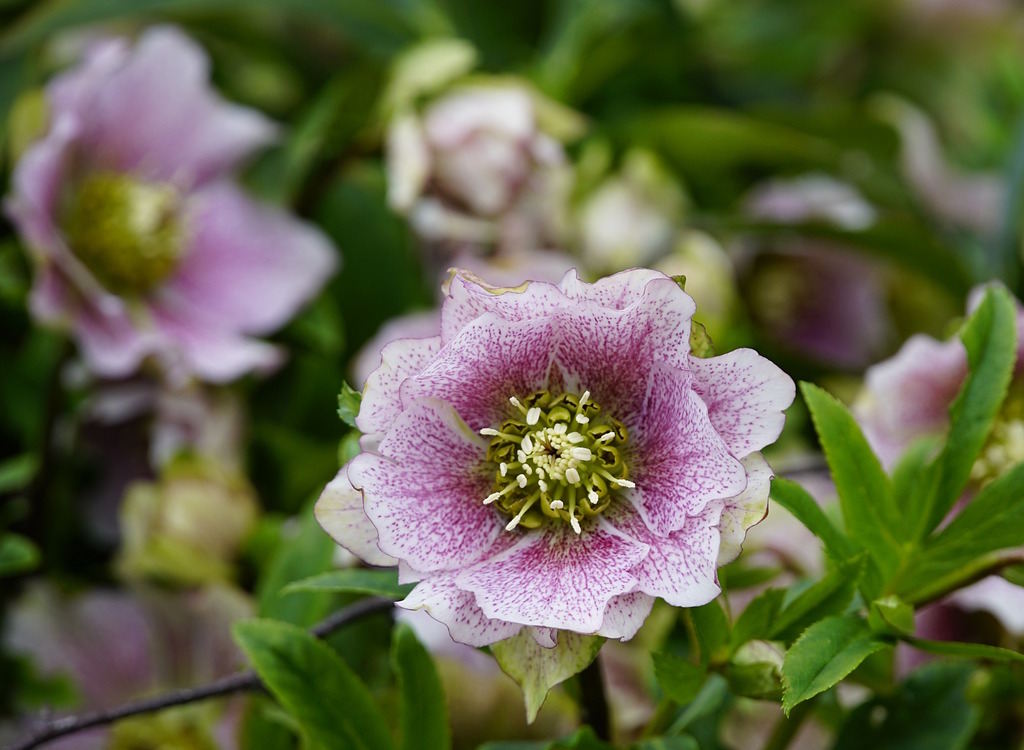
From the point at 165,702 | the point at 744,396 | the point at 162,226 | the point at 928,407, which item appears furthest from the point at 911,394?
the point at 162,226

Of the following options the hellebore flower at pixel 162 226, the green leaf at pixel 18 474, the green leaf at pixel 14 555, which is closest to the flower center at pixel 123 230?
the hellebore flower at pixel 162 226

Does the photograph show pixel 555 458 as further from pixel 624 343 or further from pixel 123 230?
pixel 123 230

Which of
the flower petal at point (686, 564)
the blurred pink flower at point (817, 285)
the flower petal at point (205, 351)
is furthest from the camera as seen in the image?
the blurred pink flower at point (817, 285)

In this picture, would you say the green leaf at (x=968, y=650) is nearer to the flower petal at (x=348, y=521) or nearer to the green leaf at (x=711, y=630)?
the green leaf at (x=711, y=630)

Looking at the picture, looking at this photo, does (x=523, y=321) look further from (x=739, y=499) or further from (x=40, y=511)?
(x=40, y=511)

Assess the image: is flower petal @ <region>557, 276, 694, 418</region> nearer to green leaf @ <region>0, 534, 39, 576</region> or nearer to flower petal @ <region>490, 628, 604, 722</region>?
flower petal @ <region>490, 628, 604, 722</region>

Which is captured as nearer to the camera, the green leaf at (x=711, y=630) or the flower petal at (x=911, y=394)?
the green leaf at (x=711, y=630)
